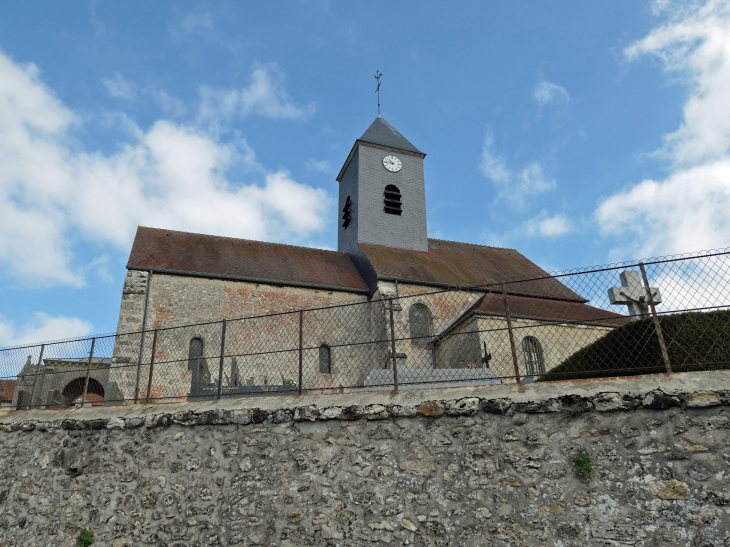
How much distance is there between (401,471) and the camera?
4.85 m

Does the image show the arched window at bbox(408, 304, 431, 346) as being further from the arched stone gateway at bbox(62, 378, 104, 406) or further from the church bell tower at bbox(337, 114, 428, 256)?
the arched stone gateway at bbox(62, 378, 104, 406)

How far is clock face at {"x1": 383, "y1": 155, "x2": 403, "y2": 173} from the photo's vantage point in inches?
819

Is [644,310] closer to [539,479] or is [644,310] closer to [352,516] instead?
[539,479]

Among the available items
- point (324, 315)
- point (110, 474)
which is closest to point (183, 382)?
point (324, 315)

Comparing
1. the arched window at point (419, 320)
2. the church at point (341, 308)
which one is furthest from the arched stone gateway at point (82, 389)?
the arched window at point (419, 320)

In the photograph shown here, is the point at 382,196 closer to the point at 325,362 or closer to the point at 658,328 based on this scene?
the point at 325,362

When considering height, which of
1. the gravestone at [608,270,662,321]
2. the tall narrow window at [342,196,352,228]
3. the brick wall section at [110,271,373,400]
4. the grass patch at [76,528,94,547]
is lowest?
the grass patch at [76,528,94,547]

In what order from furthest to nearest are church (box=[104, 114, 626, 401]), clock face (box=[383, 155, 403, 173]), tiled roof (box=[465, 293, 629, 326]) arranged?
clock face (box=[383, 155, 403, 173]), tiled roof (box=[465, 293, 629, 326]), church (box=[104, 114, 626, 401])

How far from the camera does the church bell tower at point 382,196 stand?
19.3 m

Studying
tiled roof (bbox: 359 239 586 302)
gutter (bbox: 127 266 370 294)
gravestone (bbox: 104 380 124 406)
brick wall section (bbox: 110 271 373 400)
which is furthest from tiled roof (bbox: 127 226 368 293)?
gravestone (bbox: 104 380 124 406)

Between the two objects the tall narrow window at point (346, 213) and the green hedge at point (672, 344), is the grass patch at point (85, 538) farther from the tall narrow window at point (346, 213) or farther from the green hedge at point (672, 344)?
the tall narrow window at point (346, 213)

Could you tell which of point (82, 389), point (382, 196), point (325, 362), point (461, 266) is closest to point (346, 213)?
point (382, 196)

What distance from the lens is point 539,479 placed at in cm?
439

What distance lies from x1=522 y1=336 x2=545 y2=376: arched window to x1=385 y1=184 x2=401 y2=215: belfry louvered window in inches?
333
